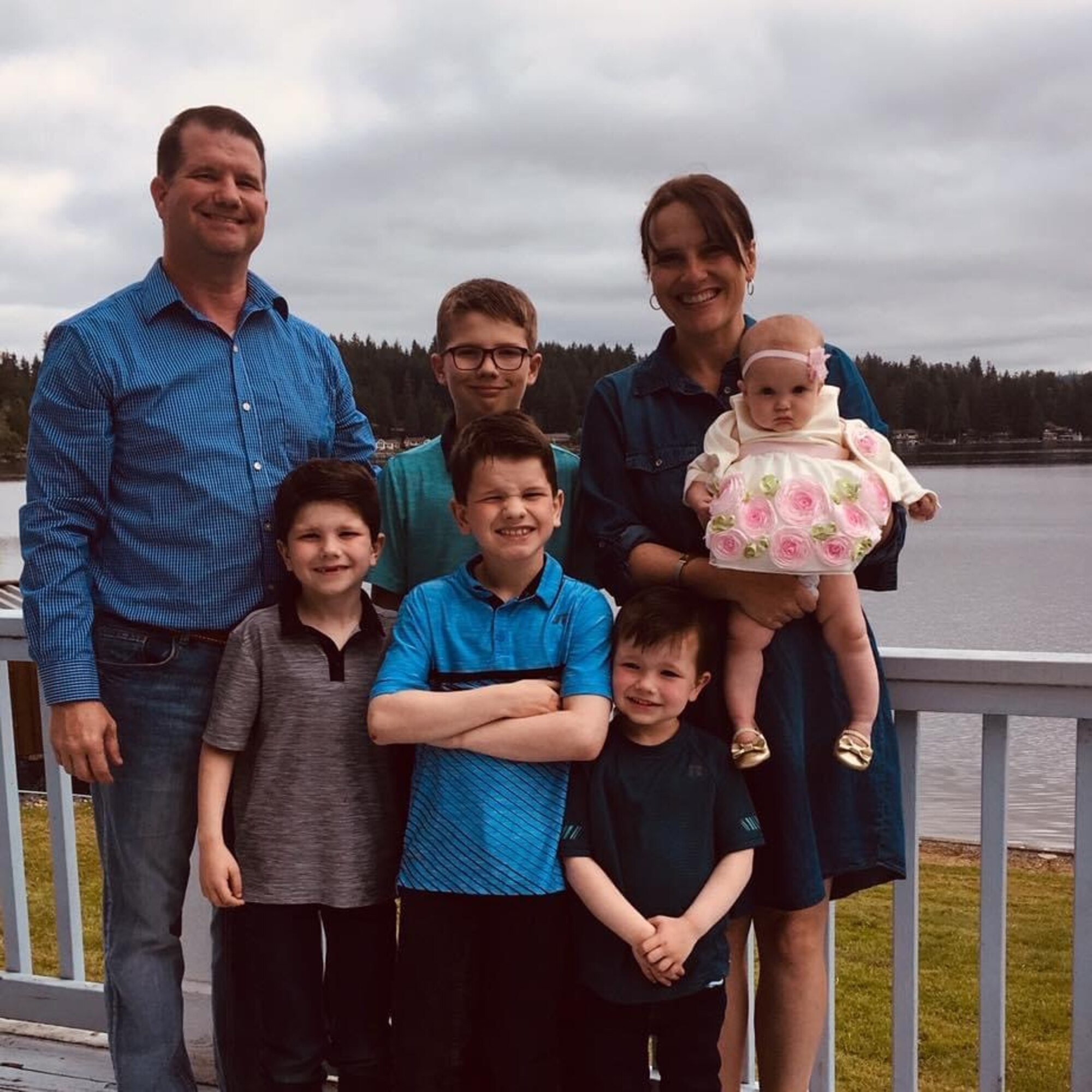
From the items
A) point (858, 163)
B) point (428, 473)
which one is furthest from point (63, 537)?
point (858, 163)

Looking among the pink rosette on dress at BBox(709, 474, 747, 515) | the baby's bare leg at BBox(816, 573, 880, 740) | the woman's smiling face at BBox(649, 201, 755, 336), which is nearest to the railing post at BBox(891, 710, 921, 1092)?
the baby's bare leg at BBox(816, 573, 880, 740)

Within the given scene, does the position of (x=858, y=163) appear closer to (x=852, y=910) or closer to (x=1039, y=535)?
(x=1039, y=535)

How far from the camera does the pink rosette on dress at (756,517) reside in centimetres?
168

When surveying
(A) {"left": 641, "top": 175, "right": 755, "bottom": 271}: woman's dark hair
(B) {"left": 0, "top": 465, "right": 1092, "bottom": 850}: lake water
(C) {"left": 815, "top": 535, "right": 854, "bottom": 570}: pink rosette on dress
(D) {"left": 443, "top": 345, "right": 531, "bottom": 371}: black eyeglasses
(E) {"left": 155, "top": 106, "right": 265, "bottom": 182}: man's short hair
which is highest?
(E) {"left": 155, "top": 106, "right": 265, "bottom": 182}: man's short hair

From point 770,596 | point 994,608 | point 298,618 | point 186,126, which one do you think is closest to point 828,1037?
point 770,596

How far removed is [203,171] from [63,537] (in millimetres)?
694

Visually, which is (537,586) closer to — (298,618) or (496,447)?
(496,447)

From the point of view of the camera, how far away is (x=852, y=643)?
180 centimetres

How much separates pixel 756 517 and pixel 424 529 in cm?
68

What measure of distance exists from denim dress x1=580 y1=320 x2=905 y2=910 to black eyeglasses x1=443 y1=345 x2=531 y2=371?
→ 0.19 m

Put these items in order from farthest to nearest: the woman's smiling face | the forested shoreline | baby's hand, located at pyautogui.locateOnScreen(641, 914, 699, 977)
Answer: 1. the forested shoreline
2. the woman's smiling face
3. baby's hand, located at pyautogui.locateOnScreen(641, 914, 699, 977)

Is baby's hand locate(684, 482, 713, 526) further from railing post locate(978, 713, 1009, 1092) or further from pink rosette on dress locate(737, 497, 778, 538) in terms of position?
railing post locate(978, 713, 1009, 1092)

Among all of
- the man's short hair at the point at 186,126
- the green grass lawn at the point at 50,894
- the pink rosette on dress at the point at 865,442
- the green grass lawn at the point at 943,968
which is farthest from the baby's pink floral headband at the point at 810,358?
the green grass lawn at the point at 50,894

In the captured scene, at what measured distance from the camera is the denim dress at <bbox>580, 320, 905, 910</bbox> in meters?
1.80
